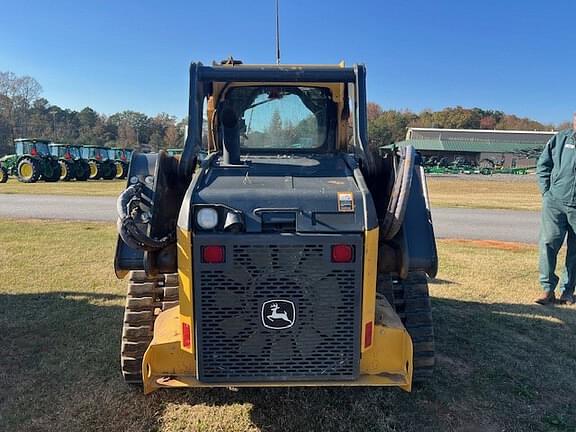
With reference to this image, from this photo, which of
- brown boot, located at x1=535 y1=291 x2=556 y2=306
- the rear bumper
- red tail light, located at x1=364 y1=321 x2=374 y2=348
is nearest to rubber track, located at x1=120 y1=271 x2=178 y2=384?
the rear bumper

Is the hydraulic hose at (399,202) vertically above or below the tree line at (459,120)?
below

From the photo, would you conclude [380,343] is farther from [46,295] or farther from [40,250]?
[40,250]

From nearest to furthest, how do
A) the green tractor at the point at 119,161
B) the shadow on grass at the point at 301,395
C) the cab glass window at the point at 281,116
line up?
the shadow on grass at the point at 301,395, the cab glass window at the point at 281,116, the green tractor at the point at 119,161

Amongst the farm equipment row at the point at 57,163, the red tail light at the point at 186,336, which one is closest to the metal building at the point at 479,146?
the farm equipment row at the point at 57,163

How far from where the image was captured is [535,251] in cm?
873

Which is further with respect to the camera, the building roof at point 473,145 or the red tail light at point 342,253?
the building roof at point 473,145

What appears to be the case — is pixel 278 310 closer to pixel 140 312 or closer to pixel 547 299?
pixel 140 312

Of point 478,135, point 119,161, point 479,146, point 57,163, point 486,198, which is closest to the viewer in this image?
point 486,198

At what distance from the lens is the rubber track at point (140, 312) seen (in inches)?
132

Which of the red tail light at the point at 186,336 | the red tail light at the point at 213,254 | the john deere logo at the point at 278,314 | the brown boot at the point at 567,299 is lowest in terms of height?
the brown boot at the point at 567,299

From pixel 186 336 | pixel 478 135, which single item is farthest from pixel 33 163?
pixel 478 135

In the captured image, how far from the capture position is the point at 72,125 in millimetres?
83000

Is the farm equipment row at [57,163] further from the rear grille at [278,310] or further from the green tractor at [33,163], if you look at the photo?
the rear grille at [278,310]

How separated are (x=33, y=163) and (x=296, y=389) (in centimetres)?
2532
